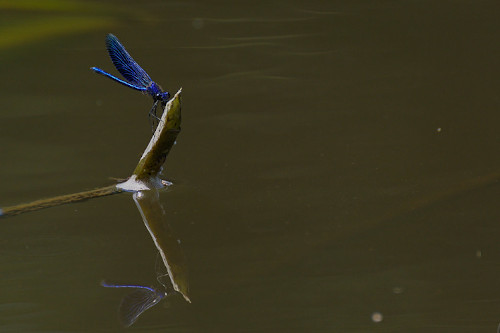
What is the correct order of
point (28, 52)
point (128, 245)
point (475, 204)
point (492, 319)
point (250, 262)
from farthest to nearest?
point (28, 52) → point (475, 204) → point (128, 245) → point (250, 262) → point (492, 319)

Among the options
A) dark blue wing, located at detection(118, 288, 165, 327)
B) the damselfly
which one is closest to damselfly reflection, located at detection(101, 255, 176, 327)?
dark blue wing, located at detection(118, 288, 165, 327)

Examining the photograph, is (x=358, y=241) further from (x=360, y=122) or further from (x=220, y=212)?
(x=360, y=122)

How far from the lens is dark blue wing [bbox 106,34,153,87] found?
3.00 meters

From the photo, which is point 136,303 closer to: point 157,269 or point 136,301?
point 136,301

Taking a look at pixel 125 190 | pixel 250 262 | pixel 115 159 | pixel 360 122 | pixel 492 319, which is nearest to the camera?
pixel 492 319

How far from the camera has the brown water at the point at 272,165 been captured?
1981 mm

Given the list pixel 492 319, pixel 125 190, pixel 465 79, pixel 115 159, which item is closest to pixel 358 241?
pixel 492 319

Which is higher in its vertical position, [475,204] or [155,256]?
[475,204]

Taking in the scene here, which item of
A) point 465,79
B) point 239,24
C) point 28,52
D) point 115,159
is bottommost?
point 115,159

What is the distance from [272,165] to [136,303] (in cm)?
104

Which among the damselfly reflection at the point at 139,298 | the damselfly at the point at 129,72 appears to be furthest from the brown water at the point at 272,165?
the damselfly at the point at 129,72

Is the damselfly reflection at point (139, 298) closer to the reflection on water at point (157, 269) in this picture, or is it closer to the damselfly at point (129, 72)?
the reflection on water at point (157, 269)

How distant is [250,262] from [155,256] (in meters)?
→ 0.30

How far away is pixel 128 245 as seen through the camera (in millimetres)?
2326
